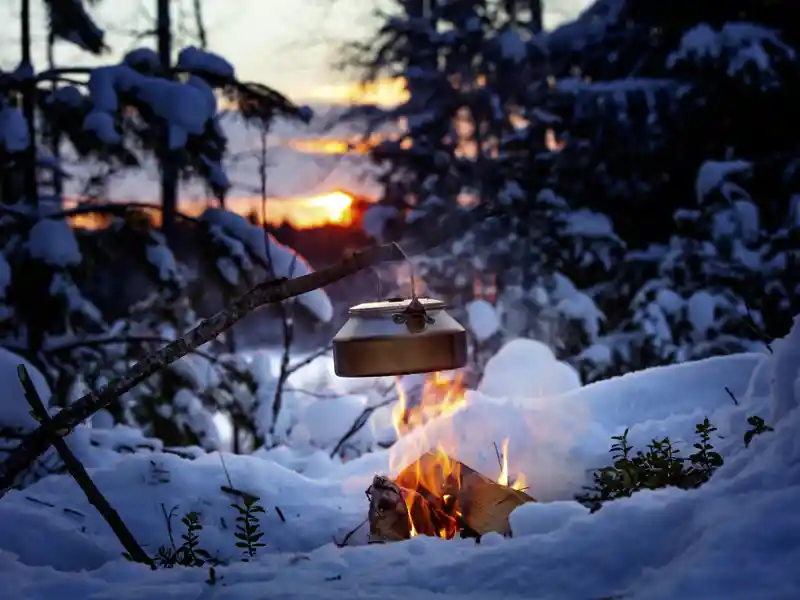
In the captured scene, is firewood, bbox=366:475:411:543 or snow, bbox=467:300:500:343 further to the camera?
snow, bbox=467:300:500:343

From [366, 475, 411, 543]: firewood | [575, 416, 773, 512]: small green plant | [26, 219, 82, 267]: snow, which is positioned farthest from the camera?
[26, 219, 82, 267]: snow

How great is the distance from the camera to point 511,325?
11.6 meters

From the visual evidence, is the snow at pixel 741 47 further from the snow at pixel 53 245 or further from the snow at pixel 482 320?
the snow at pixel 53 245

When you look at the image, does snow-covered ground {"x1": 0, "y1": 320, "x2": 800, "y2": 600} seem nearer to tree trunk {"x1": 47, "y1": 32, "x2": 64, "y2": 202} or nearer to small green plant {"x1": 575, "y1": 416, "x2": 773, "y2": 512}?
small green plant {"x1": 575, "y1": 416, "x2": 773, "y2": 512}

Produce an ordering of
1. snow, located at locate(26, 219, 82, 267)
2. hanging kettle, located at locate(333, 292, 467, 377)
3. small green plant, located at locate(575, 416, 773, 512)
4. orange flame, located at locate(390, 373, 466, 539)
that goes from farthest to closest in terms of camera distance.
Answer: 1. snow, located at locate(26, 219, 82, 267)
2. orange flame, located at locate(390, 373, 466, 539)
3. small green plant, located at locate(575, 416, 773, 512)
4. hanging kettle, located at locate(333, 292, 467, 377)

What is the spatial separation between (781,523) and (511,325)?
935 centimetres

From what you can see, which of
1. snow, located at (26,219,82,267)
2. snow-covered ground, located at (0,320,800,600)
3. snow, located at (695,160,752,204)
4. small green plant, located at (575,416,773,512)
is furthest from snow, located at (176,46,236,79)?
snow, located at (695,160,752,204)

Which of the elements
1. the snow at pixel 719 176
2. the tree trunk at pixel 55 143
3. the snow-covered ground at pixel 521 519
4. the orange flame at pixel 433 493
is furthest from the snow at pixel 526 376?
the snow at pixel 719 176

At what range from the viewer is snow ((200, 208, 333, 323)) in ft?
22.3

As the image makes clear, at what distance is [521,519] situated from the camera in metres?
2.97

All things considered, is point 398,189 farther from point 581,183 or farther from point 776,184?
point 776,184

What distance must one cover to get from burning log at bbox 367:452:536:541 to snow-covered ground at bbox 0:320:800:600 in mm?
453

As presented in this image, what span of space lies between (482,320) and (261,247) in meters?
4.55

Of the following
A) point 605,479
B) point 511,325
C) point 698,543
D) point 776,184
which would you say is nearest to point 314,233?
point 511,325
